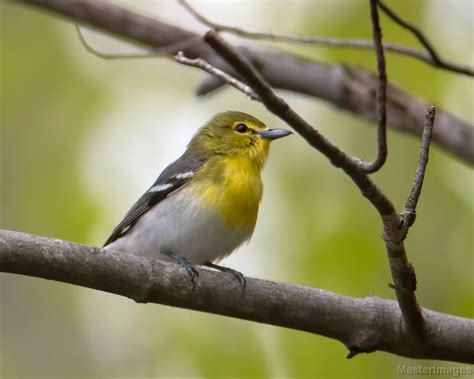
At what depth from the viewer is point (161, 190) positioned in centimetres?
622

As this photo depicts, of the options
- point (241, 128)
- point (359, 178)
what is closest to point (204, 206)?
point (241, 128)

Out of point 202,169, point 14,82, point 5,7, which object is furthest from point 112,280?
point 5,7

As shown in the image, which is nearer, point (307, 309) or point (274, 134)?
point (307, 309)

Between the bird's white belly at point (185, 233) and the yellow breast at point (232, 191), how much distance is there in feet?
0.18

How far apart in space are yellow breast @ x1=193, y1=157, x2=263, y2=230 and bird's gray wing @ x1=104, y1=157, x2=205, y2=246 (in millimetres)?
149

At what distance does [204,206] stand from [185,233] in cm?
23

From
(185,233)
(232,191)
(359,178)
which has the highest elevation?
(232,191)

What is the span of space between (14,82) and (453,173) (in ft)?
17.8

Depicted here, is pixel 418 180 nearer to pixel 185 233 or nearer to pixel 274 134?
pixel 185 233

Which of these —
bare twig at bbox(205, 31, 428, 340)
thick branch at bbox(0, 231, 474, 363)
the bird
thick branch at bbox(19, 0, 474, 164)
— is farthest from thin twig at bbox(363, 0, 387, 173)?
thick branch at bbox(19, 0, 474, 164)

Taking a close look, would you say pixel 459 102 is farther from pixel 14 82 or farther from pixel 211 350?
pixel 14 82

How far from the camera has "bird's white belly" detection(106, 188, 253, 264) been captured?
18.8 ft

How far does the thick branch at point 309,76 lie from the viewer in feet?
21.2

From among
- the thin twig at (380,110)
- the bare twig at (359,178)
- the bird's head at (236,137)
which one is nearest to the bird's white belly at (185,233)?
the bird's head at (236,137)
